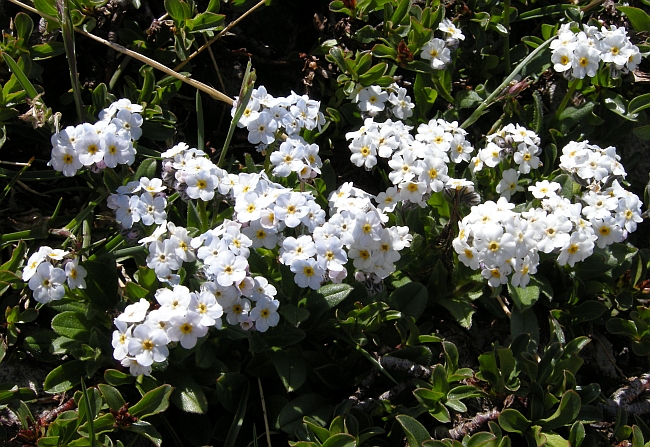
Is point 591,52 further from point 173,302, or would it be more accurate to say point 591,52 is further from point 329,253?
point 173,302

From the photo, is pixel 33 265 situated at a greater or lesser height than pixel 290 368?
greater

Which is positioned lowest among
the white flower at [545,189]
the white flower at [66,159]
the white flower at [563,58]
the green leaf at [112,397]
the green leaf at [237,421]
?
the green leaf at [237,421]

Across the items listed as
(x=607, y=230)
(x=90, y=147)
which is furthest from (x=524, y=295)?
(x=90, y=147)

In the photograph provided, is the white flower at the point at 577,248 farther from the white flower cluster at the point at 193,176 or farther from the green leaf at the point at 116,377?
the green leaf at the point at 116,377

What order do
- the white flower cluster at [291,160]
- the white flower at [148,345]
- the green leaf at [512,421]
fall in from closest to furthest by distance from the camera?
1. the white flower at [148,345]
2. the green leaf at [512,421]
3. the white flower cluster at [291,160]

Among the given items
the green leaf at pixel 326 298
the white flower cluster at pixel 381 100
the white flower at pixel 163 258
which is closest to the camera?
the white flower at pixel 163 258

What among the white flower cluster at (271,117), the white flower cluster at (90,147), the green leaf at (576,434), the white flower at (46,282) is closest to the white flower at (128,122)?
the white flower cluster at (90,147)

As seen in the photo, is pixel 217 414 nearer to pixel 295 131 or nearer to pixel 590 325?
pixel 295 131
